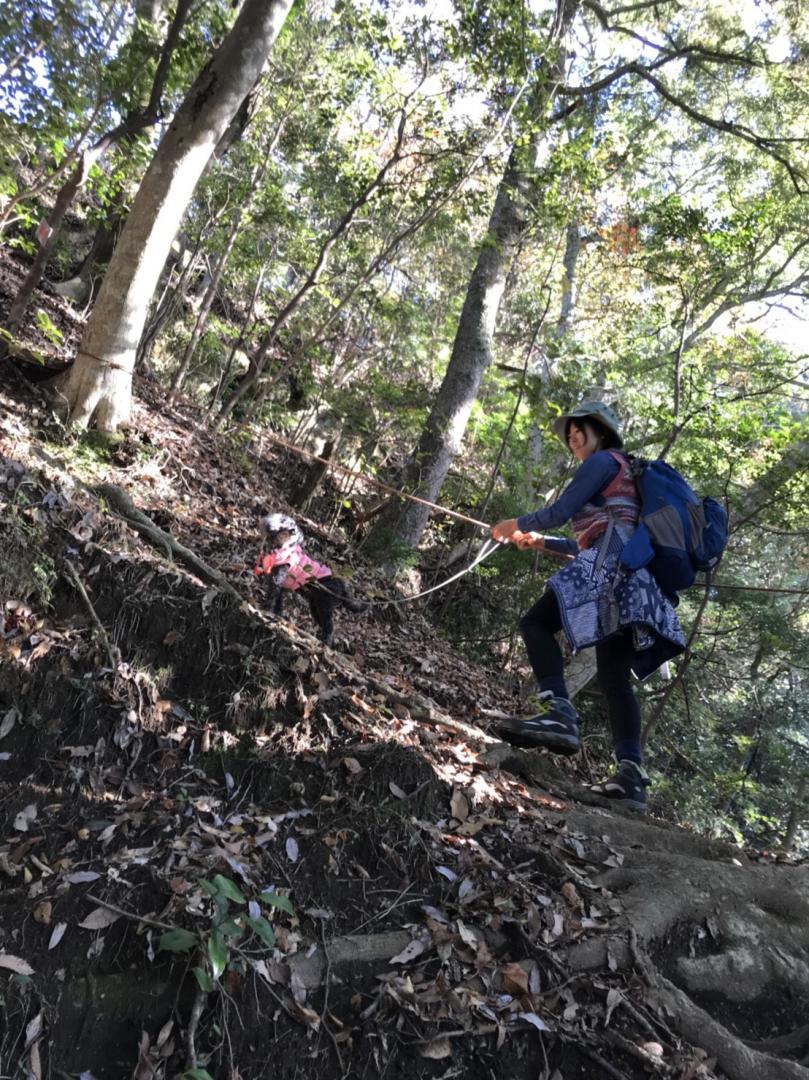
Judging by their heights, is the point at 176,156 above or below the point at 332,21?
below

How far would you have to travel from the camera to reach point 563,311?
1898 centimetres

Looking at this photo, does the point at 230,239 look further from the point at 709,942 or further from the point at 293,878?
the point at 709,942

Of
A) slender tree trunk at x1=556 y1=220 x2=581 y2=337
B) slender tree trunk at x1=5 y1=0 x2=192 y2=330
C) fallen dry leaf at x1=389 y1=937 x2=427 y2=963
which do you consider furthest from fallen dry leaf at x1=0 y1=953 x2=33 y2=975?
slender tree trunk at x1=556 y1=220 x2=581 y2=337

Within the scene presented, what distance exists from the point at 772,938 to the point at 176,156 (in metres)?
6.80

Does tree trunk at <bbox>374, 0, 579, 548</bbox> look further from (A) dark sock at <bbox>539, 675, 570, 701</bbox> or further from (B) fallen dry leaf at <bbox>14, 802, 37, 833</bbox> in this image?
(B) fallen dry leaf at <bbox>14, 802, 37, 833</bbox>

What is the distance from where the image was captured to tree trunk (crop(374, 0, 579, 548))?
9.30 meters

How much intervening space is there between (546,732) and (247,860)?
184cm

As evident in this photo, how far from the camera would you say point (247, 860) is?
10.4 feet

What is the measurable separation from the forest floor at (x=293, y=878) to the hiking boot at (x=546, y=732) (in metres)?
0.35

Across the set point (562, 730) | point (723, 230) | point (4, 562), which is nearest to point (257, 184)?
point (723, 230)

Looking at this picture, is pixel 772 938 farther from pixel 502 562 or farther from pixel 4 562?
pixel 502 562

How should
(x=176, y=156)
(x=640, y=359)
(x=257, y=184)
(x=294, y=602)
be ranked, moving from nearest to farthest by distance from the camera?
(x=176, y=156), (x=294, y=602), (x=257, y=184), (x=640, y=359)

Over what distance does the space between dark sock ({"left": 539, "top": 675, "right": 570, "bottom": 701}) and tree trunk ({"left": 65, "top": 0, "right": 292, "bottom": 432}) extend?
13.9 feet

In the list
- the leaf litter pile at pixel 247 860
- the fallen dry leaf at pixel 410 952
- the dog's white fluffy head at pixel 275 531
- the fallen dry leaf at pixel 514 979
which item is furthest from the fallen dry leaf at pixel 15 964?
the dog's white fluffy head at pixel 275 531
